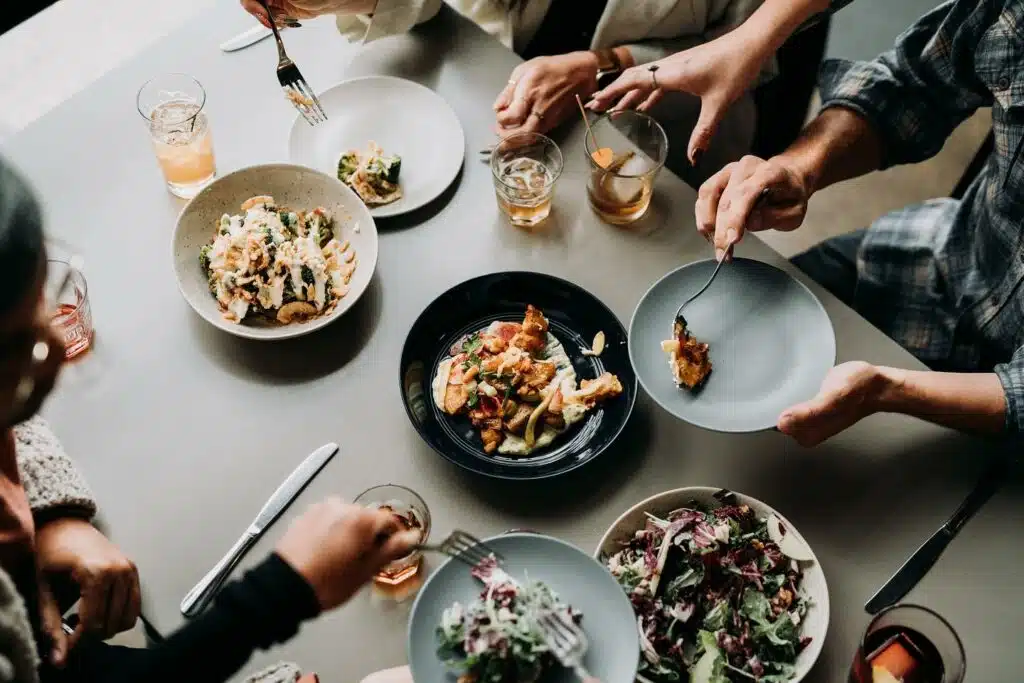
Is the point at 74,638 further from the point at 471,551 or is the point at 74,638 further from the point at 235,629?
the point at 471,551

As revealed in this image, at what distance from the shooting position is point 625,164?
65.8 inches

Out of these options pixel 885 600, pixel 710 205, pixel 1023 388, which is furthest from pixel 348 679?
pixel 1023 388

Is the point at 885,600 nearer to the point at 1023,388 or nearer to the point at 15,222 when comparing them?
the point at 1023,388

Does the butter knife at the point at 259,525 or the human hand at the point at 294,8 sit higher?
the human hand at the point at 294,8

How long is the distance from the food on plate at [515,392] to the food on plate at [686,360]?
10 cm

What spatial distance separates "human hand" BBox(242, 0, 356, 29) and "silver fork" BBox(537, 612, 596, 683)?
3.96ft

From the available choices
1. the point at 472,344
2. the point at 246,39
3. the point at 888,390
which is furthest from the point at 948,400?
the point at 246,39

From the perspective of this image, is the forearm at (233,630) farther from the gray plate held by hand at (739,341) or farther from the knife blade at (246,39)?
the knife blade at (246,39)

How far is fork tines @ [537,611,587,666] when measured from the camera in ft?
3.77

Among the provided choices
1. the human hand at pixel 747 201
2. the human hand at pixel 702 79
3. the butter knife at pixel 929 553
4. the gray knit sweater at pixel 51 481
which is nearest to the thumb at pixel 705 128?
the human hand at pixel 702 79

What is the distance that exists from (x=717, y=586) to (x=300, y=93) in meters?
1.16

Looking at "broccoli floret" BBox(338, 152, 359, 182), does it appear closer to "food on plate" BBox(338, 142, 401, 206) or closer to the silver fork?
"food on plate" BBox(338, 142, 401, 206)

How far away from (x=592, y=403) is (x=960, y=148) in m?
2.34

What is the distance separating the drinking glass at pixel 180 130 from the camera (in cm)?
159
